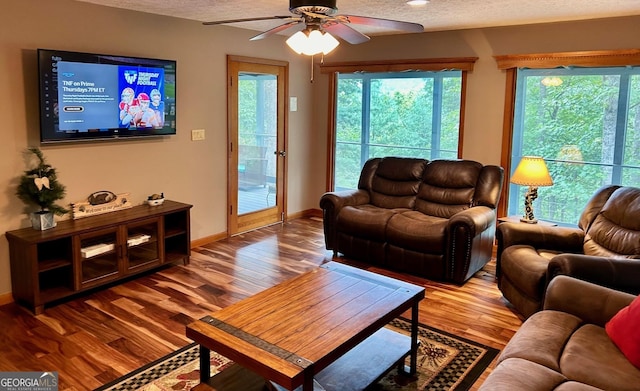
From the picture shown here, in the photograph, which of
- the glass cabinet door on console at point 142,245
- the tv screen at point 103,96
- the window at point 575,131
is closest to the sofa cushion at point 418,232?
the window at point 575,131

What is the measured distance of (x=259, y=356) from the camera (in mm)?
2189

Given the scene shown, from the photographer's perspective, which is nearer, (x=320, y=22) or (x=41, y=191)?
(x=320, y=22)

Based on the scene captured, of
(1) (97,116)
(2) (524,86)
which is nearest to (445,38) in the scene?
(2) (524,86)

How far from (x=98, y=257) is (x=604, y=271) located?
357 centimetres

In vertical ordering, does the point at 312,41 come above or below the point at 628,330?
above

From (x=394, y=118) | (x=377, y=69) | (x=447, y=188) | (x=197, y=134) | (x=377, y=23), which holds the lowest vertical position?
(x=447, y=188)

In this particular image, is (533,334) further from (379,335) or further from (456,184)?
(456,184)

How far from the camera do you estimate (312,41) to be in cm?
300

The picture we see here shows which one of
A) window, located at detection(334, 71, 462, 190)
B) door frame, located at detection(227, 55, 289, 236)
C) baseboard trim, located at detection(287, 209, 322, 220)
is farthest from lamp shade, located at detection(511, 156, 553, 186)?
baseboard trim, located at detection(287, 209, 322, 220)

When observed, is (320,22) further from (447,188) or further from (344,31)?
(447,188)

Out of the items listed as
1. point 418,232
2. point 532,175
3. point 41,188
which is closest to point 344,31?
point 418,232

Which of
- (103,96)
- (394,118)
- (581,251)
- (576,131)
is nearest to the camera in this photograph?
(581,251)

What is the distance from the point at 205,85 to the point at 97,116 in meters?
1.33

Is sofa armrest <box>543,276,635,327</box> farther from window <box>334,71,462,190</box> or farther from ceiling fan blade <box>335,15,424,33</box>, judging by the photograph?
window <box>334,71,462,190</box>
